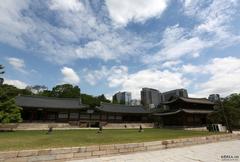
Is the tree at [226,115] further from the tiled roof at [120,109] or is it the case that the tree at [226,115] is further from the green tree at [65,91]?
the green tree at [65,91]

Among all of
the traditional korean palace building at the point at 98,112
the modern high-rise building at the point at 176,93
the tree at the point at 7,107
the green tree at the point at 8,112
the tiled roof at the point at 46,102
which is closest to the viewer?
the green tree at the point at 8,112

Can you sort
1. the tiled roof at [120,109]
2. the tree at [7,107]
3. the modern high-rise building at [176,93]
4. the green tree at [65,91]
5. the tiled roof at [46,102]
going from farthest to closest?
the modern high-rise building at [176,93], the green tree at [65,91], the tiled roof at [120,109], the tiled roof at [46,102], the tree at [7,107]

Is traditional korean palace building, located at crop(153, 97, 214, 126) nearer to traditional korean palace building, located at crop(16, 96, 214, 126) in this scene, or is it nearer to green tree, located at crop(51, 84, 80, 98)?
traditional korean palace building, located at crop(16, 96, 214, 126)

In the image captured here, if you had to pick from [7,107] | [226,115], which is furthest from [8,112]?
[226,115]

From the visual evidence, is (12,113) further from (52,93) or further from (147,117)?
(52,93)

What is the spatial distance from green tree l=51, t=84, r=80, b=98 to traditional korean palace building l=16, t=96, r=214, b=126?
60.5ft

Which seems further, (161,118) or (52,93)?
(52,93)

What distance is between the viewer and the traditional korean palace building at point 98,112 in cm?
3303

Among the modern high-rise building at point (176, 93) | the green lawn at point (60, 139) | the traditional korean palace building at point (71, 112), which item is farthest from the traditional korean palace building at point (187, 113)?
the modern high-rise building at point (176, 93)

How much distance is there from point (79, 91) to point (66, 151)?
54973 mm

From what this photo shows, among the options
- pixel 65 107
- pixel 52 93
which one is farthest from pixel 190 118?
pixel 52 93

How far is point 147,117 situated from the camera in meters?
45.3

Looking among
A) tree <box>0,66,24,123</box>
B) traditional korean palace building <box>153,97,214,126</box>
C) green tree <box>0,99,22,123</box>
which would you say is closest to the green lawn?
green tree <box>0,99,22,123</box>

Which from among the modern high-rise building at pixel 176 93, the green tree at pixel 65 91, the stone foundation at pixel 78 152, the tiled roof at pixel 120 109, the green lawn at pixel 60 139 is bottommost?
the stone foundation at pixel 78 152
